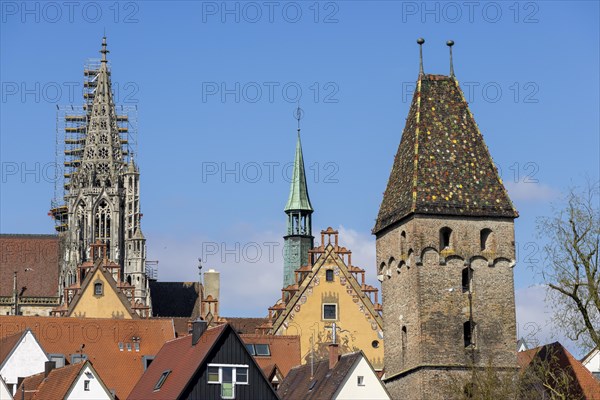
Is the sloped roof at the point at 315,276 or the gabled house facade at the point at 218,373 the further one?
the sloped roof at the point at 315,276

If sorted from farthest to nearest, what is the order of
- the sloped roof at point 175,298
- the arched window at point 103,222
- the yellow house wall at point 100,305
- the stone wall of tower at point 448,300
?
the arched window at point 103,222 < the sloped roof at point 175,298 < the yellow house wall at point 100,305 < the stone wall of tower at point 448,300

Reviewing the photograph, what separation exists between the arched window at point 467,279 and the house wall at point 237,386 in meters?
7.57

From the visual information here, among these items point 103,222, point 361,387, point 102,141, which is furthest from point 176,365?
point 102,141

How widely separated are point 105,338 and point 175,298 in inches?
2322

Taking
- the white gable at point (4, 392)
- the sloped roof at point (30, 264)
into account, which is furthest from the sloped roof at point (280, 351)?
the sloped roof at point (30, 264)

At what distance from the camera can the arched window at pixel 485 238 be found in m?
61.7

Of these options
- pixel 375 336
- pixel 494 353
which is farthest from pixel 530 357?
pixel 375 336

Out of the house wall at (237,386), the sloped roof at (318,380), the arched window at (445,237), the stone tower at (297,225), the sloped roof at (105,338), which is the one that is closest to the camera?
the house wall at (237,386)

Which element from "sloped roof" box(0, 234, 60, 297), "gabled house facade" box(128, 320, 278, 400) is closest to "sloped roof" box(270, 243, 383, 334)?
"gabled house facade" box(128, 320, 278, 400)

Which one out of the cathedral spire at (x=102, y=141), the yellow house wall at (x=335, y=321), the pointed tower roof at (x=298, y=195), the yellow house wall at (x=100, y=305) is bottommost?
the yellow house wall at (x=335, y=321)

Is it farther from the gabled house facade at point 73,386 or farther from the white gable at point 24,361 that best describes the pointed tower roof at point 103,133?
the gabled house facade at point 73,386

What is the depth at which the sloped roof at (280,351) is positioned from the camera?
74.8 metres

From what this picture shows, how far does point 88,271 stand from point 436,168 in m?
37.0

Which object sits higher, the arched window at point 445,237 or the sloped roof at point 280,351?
the arched window at point 445,237
